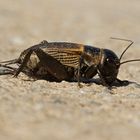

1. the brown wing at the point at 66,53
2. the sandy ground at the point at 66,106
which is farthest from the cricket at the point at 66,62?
the sandy ground at the point at 66,106

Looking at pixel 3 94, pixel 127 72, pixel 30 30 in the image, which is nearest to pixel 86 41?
pixel 30 30

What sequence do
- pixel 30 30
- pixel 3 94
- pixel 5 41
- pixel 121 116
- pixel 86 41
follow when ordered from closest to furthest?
1. pixel 121 116
2. pixel 3 94
3. pixel 5 41
4. pixel 86 41
5. pixel 30 30

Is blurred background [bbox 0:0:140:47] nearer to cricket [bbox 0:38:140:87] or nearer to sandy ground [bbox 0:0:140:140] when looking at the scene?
sandy ground [bbox 0:0:140:140]

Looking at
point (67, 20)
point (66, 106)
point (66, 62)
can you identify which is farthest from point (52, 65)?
point (67, 20)

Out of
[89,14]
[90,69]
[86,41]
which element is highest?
[89,14]

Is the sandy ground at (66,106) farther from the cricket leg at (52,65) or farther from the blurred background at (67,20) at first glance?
the blurred background at (67,20)

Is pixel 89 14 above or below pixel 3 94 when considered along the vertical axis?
above

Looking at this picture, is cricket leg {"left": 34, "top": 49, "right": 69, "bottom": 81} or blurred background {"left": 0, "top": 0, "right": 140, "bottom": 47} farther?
blurred background {"left": 0, "top": 0, "right": 140, "bottom": 47}

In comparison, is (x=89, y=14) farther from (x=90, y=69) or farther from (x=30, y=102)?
(x=30, y=102)

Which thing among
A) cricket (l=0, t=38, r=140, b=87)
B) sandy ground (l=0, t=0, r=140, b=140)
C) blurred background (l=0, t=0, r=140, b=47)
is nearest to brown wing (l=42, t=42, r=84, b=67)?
cricket (l=0, t=38, r=140, b=87)
